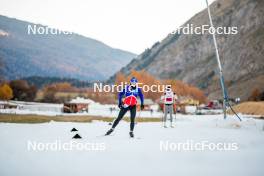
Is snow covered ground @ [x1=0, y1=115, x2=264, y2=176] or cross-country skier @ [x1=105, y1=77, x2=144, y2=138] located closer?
snow covered ground @ [x1=0, y1=115, x2=264, y2=176]

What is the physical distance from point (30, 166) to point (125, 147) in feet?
10.2

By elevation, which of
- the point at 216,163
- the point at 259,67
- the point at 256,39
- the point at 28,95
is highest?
the point at 256,39

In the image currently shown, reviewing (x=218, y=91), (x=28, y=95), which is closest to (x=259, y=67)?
(x=218, y=91)

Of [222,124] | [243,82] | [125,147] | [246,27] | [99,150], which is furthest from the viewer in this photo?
[246,27]

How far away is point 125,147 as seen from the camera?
30.3 feet

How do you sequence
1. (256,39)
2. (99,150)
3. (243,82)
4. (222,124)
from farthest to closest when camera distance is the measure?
(256,39), (243,82), (222,124), (99,150)

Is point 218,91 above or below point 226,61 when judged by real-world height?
below

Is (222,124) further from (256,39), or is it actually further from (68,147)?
(256,39)

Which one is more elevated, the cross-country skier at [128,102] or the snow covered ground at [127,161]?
the cross-country skier at [128,102]

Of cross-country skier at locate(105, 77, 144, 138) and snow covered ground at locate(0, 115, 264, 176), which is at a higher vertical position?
cross-country skier at locate(105, 77, 144, 138)

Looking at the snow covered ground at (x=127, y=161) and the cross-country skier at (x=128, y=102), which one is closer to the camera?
the snow covered ground at (x=127, y=161)

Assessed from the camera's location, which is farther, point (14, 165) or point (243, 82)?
point (243, 82)

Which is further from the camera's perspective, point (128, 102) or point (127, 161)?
point (128, 102)

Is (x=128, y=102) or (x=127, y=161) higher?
(x=128, y=102)
